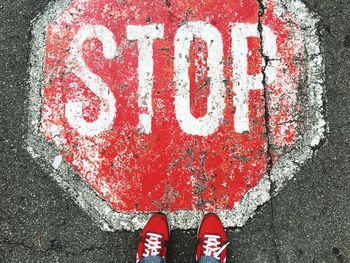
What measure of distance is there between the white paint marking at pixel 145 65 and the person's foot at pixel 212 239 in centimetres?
74

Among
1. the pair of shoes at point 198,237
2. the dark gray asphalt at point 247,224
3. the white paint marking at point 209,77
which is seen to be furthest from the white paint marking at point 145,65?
the dark gray asphalt at point 247,224

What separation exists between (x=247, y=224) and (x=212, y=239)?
0.26m

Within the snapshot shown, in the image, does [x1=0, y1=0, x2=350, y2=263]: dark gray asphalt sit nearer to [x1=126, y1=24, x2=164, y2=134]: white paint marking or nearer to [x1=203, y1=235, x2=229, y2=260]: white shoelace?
[x1=203, y1=235, x2=229, y2=260]: white shoelace

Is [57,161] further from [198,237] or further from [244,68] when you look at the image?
[244,68]

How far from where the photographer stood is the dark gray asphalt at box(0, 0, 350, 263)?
295cm

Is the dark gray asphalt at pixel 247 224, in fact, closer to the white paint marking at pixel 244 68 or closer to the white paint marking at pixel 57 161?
the white paint marking at pixel 57 161

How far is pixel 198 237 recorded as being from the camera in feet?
9.68

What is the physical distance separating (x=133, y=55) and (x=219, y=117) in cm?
74

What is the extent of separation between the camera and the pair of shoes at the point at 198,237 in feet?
9.59

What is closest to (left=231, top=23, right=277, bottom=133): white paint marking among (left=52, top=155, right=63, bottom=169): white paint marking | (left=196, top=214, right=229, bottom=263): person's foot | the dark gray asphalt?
the dark gray asphalt

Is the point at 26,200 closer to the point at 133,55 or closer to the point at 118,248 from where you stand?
the point at 118,248

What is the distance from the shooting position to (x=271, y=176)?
2973mm

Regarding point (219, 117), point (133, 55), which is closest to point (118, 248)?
point (219, 117)

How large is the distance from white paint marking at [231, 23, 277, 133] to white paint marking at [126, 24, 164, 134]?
0.54 metres
